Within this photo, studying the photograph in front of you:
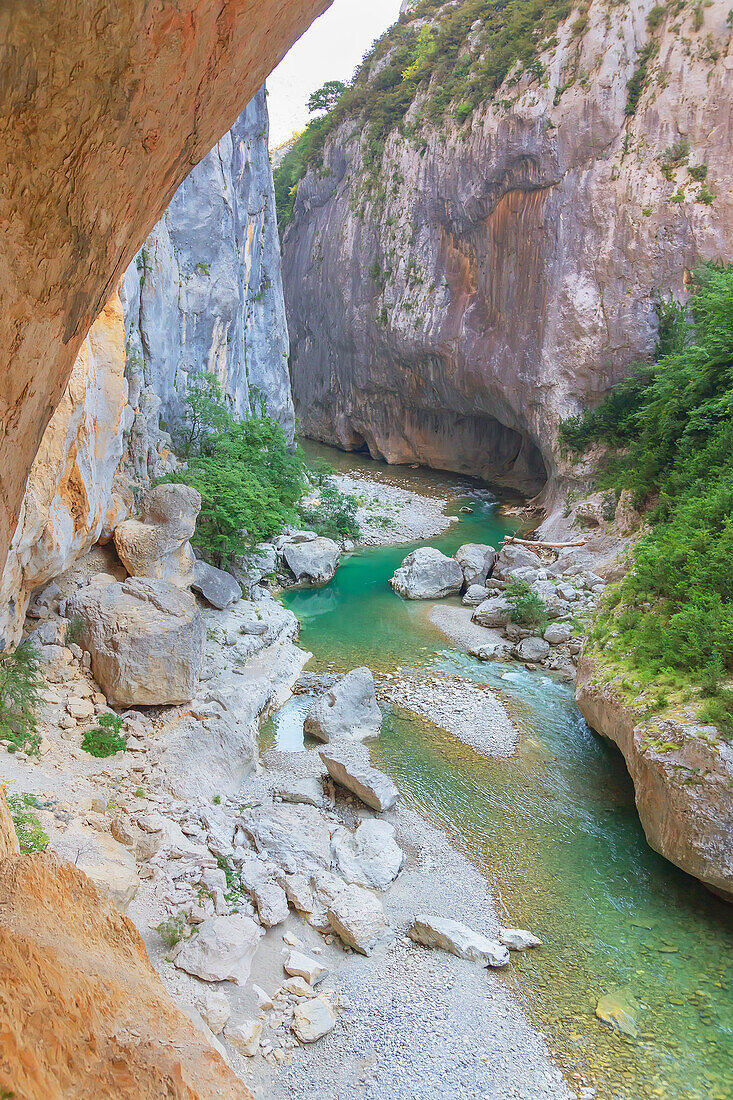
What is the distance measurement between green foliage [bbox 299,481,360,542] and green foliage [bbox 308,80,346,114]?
22709 mm

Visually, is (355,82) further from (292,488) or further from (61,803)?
(61,803)

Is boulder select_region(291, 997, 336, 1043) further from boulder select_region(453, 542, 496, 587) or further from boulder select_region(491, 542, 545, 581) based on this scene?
boulder select_region(491, 542, 545, 581)

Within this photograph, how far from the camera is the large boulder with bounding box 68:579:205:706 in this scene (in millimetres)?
8844

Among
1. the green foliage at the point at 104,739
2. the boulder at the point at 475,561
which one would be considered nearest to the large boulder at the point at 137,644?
the green foliage at the point at 104,739

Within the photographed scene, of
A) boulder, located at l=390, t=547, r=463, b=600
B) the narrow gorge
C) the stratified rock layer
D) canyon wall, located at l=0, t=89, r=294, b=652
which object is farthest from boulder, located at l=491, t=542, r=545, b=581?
the stratified rock layer

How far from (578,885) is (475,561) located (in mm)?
11409

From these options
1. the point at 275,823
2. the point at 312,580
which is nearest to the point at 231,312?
the point at 312,580

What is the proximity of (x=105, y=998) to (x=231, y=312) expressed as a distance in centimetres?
1881

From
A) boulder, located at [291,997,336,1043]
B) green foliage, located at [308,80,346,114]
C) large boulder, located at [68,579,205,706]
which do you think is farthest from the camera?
green foliage, located at [308,80,346,114]

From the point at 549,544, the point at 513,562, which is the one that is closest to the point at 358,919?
the point at 513,562

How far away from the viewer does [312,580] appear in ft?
59.0

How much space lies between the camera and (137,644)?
8.93 metres

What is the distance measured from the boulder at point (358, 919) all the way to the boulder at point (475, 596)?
402 inches

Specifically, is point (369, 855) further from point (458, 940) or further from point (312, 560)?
point (312, 560)
